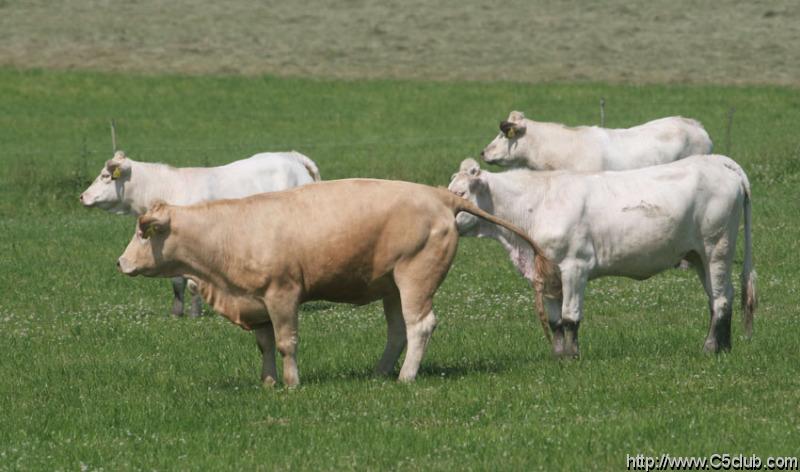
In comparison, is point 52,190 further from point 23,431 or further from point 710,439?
point 710,439

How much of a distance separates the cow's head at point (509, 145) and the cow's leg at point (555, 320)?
25.1 ft

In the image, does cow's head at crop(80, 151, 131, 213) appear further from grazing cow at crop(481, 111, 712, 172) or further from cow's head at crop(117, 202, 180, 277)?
cow's head at crop(117, 202, 180, 277)

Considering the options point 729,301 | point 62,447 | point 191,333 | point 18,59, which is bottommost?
point 18,59

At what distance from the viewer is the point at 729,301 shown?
39.6 feet

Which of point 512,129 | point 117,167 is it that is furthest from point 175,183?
point 512,129

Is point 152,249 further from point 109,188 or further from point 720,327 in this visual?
point 109,188

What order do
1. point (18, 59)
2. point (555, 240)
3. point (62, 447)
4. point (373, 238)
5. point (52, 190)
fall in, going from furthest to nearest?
point (18, 59) → point (52, 190) → point (555, 240) → point (373, 238) → point (62, 447)

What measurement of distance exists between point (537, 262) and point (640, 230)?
95 cm

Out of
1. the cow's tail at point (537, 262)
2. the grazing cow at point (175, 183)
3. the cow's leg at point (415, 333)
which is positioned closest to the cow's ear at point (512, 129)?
the grazing cow at point (175, 183)

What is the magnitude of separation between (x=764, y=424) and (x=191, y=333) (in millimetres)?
6983

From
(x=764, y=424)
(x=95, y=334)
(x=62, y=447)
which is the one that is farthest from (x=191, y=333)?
(x=764, y=424)

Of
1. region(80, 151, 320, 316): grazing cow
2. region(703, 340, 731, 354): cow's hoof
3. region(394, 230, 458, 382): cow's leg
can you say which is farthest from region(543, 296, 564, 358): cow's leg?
region(80, 151, 320, 316): grazing cow

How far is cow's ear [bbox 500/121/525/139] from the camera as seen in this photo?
1966 cm

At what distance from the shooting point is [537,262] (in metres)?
12.0
